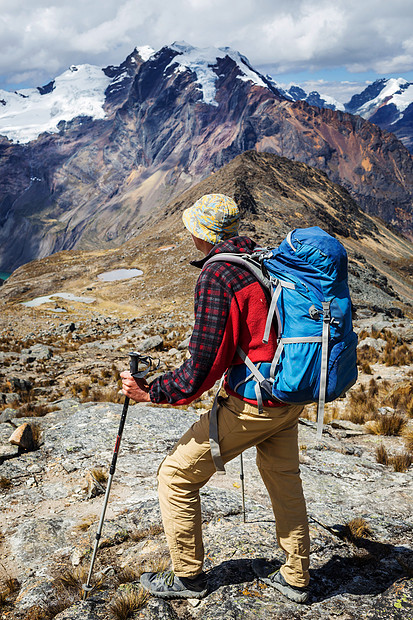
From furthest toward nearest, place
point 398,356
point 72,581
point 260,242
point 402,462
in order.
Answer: point 260,242 < point 398,356 < point 402,462 < point 72,581

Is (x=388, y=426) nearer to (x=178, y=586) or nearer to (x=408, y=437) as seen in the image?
(x=408, y=437)

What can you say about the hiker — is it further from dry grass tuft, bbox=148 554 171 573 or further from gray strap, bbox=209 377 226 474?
dry grass tuft, bbox=148 554 171 573

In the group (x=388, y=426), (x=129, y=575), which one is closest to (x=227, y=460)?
(x=129, y=575)

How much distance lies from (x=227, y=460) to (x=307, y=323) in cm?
107

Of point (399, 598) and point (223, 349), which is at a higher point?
point (223, 349)

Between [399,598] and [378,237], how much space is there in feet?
240

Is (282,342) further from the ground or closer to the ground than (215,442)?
further from the ground

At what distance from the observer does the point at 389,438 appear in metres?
6.69

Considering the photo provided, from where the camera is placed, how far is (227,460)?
2.82 m

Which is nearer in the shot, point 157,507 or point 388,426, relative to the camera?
point 157,507

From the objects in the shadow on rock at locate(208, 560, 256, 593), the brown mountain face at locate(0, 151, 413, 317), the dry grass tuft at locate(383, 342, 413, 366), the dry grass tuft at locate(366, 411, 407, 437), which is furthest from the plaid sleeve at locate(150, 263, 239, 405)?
the brown mountain face at locate(0, 151, 413, 317)

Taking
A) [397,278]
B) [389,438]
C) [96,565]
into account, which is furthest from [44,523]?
[397,278]

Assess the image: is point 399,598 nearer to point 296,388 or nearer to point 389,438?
point 296,388

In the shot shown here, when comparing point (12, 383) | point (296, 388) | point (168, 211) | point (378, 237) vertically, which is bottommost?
point (12, 383)
